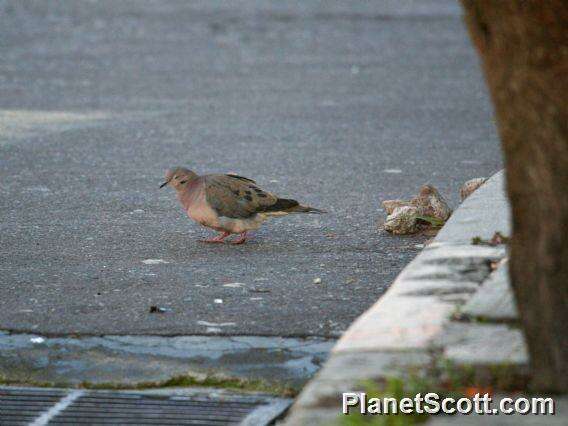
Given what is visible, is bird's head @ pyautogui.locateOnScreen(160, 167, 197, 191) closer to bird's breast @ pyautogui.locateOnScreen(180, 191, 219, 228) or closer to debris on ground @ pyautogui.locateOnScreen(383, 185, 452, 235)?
bird's breast @ pyautogui.locateOnScreen(180, 191, 219, 228)

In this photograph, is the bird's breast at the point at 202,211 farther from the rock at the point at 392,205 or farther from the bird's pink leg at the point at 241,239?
the rock at the point at 392,205

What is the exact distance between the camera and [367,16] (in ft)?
94.7

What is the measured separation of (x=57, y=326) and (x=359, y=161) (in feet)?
18.1

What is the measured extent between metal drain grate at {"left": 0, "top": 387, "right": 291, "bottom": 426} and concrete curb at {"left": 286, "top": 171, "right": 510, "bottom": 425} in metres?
0.51

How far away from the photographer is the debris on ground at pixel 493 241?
20.0 feet

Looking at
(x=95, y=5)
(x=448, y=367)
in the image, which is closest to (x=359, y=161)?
(x=448, y=367)

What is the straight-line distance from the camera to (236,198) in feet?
25.0

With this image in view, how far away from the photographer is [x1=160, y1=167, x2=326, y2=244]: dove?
7.59 metres

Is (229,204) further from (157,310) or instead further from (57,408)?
(57,408)

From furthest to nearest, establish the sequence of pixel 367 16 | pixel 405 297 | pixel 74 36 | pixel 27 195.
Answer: pixel 367 16, pixel 74 36, pixel 27 195, pixel 405 297

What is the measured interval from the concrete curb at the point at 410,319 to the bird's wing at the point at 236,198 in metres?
1.35

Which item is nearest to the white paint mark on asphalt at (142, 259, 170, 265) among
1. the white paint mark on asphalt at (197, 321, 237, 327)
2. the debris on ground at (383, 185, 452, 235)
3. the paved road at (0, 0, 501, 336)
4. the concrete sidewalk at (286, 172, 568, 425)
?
the paved road at (0, 0, 501, 336)

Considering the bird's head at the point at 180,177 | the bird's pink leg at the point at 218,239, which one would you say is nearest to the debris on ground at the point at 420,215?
the bird's pink leg at the point at 218,239

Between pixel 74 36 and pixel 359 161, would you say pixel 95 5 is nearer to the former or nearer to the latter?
pixel 74 36
